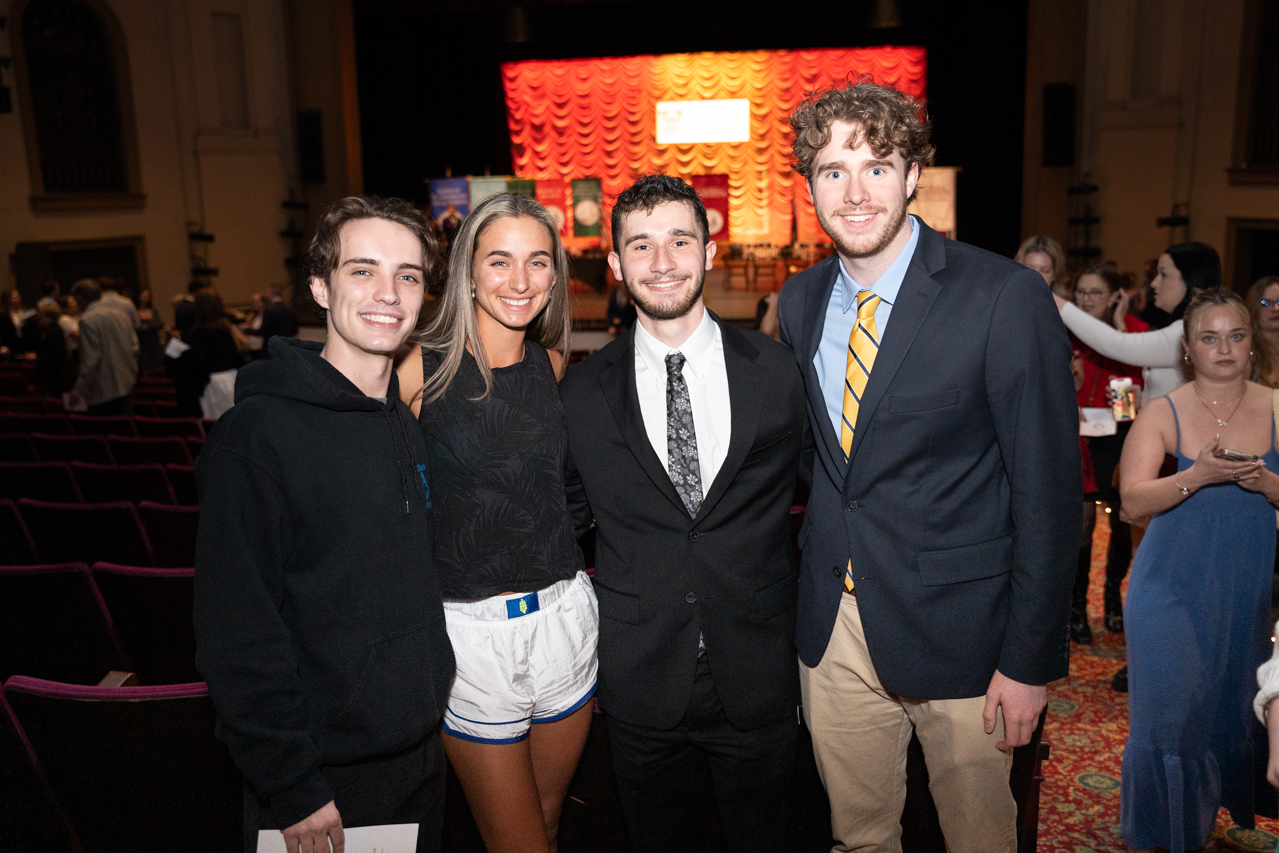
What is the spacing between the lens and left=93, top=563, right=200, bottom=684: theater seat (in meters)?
2.43

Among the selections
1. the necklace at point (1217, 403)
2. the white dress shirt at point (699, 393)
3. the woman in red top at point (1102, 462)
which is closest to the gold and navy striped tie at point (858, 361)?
the white dress shirt at point (699, 393)

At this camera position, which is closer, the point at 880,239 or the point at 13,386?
the point at 880,239

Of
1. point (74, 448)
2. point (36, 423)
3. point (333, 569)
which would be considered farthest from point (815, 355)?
point (36, 423)

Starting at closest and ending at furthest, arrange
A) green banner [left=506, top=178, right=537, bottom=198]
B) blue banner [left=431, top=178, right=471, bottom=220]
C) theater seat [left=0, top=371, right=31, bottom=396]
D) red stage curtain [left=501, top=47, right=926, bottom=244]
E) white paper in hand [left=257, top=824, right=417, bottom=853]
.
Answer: white paper in hand [left=257, top=824, right=417, bottom=853] < theater seat [left=0, top=371, right=31, bottom=396] < green banner [left=506, top=178, right=537, bottom=198] < blue banner [left=431, top=178, right=471, bottom=220] < red stage curtain [left=501, top=47, right=926, bottom=244]

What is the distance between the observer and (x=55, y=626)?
2.50m

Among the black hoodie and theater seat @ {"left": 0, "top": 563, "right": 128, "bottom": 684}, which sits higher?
the black hoodie

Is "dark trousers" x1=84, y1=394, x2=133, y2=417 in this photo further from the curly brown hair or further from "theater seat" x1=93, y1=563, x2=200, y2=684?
the curly brown hair

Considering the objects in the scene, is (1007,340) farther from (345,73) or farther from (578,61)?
(578,61)

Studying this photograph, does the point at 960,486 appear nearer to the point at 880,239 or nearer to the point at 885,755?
the point at 880,239

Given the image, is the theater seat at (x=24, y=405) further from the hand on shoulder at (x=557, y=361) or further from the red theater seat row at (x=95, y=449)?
the hand on shoulder at (x=557, y=361)

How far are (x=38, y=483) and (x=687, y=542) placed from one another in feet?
12.0

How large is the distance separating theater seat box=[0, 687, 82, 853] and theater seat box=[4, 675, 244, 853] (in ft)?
0.05

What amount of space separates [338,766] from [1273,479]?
234 centimetres

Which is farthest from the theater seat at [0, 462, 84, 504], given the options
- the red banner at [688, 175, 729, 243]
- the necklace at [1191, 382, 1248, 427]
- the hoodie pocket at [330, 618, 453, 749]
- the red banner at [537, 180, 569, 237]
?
the red banner at [537, 180, 569, 237]
